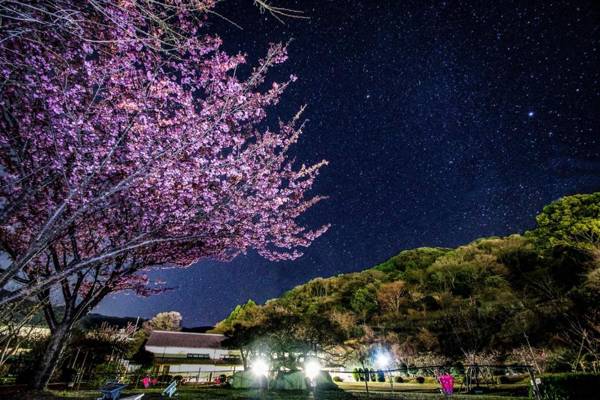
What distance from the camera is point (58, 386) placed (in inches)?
534

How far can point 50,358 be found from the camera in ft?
27.1

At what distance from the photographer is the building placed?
40125 mm

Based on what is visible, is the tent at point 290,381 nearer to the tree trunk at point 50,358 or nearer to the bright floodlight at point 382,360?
the tree trunk at point 50,358

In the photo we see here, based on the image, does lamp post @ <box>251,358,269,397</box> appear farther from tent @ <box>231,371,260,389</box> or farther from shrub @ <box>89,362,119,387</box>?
shrub @ <box>89,362,119,387</box>

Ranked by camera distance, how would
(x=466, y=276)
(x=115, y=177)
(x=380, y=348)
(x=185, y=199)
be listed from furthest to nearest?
(x=466, y=276) → (x=380, y=348) → (x=185, y=199) → (x=115, y=177)

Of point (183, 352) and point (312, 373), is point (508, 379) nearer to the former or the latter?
point (312, 373)

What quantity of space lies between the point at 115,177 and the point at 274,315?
18977mm

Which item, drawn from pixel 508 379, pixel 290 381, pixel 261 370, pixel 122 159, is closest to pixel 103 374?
pixel 261 370

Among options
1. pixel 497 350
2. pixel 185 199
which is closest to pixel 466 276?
pixel 497 350

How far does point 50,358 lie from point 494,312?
1087 inches

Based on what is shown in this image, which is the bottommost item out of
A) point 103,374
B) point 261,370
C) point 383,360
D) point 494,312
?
point 103,374

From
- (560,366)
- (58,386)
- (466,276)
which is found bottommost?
(58,386)

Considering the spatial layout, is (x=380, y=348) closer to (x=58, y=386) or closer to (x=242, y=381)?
(x=242, y=381)

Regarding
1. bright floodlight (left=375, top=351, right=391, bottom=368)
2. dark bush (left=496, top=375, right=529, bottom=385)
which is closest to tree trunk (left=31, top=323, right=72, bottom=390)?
dark bush (left=496, top=375, right=529, bottom=385)
